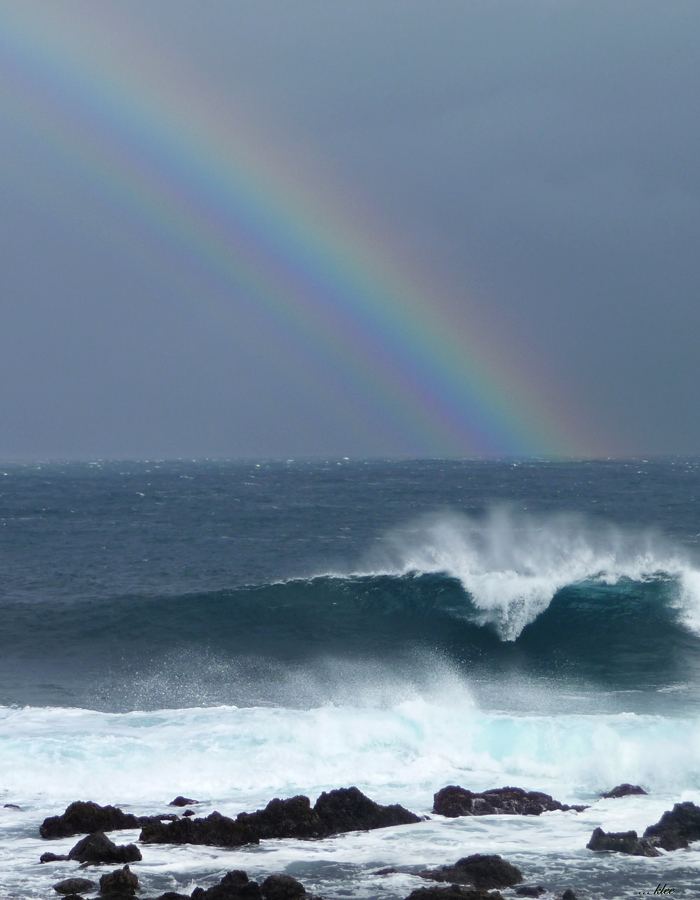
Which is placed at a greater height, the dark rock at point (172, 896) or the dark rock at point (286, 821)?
the dark rock at point (286, 821)

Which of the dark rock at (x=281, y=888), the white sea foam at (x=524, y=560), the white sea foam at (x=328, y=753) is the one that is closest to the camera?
the dark rock at (x=281, y=888)

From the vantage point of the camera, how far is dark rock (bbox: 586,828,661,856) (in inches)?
507

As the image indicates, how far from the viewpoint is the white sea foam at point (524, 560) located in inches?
1313

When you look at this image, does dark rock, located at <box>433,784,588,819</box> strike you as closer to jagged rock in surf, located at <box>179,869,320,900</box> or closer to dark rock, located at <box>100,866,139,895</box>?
jagged rock in surf, located at <box>179,869,320,900</box>

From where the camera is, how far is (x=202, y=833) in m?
13.4

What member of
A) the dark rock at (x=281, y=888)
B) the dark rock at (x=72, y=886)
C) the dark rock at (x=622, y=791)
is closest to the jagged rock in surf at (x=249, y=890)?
the dark rock at (x=281, y=888)

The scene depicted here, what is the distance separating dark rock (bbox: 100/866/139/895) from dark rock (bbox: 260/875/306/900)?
5.06 ft

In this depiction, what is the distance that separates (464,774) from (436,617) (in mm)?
15479

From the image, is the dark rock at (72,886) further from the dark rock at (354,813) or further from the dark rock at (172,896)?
the dark rock at (354,813)

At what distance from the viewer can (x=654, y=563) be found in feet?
130

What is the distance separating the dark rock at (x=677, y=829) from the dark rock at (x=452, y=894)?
3.24 meters

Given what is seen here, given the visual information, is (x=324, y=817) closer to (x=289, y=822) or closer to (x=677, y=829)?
(x=289, y=822)

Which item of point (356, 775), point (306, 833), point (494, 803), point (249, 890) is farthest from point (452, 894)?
point (356, 775)

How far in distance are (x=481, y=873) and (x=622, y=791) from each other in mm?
5237
